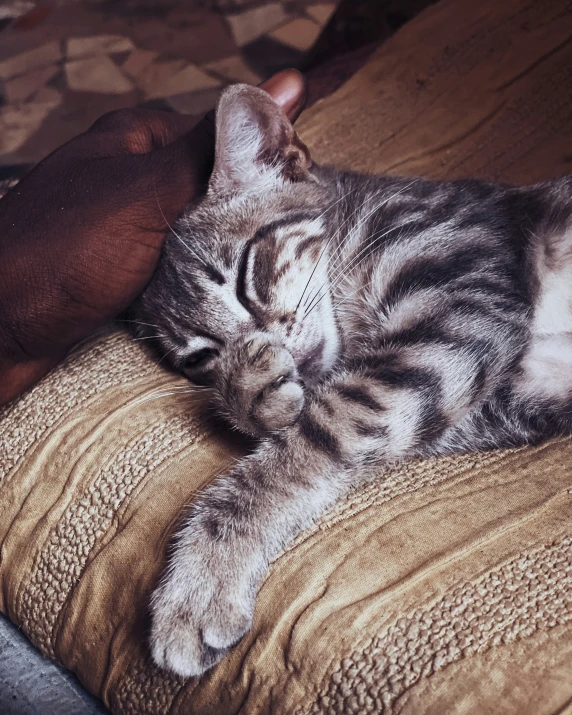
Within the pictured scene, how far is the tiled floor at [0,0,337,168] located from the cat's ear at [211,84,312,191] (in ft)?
1.40

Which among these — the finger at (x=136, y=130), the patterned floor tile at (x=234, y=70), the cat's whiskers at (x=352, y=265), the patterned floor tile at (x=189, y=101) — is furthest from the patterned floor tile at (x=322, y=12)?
the cat's whiskers at (x=352, y=265)

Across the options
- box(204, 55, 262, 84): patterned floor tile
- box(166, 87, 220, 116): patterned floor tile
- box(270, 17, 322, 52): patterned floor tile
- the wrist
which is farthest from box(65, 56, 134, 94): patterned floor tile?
the wrist

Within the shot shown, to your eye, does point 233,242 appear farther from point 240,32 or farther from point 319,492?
point 240,32

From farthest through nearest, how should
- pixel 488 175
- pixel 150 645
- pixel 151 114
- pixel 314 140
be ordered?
pixel 314 140 < pixel 488 175 < pixel 151 114 < pixel 150 645

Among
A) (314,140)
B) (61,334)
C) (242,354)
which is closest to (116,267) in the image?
(61,334)

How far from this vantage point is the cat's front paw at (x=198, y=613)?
2.98 feet

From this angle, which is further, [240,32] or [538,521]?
[240,32]

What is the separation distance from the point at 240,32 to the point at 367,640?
1.58 meters

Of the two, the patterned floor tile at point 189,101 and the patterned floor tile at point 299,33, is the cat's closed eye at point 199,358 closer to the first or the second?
the patterned floor tile at point 189,101

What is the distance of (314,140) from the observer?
190 cm

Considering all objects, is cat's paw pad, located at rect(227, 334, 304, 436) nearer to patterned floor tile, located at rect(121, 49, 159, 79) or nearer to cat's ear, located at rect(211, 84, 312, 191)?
cat's ear, located at rect(211, 84, 312, 191)

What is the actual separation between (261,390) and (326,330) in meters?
0.21

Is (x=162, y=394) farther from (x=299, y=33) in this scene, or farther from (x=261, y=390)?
(x=299, y=33)

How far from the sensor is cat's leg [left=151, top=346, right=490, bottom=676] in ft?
3.09
